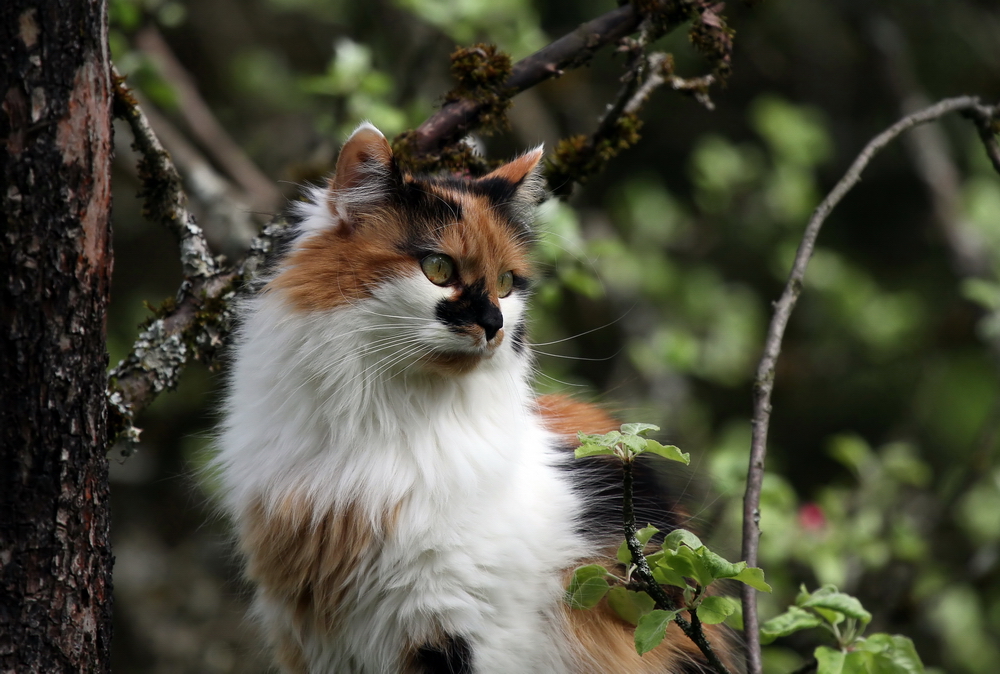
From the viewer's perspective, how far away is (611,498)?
8.66 feet

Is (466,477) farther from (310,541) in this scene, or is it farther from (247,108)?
(247,108)

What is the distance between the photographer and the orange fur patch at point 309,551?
2.30 m

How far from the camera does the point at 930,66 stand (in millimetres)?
7195

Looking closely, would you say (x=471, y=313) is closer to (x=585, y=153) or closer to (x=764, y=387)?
(x=764, y=387)

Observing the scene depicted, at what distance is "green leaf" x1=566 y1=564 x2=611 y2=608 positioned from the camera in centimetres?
198

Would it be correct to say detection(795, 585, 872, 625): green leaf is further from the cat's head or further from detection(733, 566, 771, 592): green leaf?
the cat's head

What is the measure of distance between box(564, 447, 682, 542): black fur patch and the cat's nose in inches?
22.5

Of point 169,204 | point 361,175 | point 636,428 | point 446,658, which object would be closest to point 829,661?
point 636,428

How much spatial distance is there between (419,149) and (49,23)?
48.8 inches

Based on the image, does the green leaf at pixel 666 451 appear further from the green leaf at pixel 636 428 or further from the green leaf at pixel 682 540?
the green leaf at pixel 682 540

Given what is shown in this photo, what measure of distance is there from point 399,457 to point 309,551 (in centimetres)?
32

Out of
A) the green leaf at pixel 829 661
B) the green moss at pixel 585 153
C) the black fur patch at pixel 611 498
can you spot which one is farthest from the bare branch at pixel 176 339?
the green leaf at pixel 829 661

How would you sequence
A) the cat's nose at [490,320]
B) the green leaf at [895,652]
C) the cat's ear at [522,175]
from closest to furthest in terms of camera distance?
the green leaf at [895,652], the cat's nose at [490,320], the cat's ear at [522,175]

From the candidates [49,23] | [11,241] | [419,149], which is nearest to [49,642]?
[11,241]
